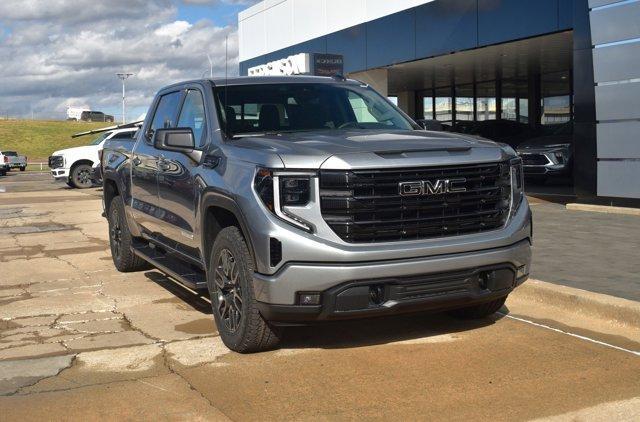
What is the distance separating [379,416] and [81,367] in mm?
2207

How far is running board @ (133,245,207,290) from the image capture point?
→ 5.90 m

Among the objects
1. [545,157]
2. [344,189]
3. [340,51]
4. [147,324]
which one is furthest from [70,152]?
[344,189]

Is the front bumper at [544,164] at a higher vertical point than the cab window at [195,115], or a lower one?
lower

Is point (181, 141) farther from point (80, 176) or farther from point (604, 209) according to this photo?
point (80, 176)

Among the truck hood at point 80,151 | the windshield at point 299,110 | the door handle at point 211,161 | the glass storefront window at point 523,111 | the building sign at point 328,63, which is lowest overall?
the door handle at point 211,161

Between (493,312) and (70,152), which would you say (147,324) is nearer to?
(493,312)

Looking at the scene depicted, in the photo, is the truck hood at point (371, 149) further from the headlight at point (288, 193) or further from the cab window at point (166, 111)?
the cab window at point (166, 111)

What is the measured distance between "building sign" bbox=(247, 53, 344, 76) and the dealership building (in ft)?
0.13

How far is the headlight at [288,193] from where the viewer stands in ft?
15.0

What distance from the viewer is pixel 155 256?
7.27 metres

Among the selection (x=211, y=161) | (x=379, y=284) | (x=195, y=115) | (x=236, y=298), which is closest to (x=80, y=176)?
(x=195, y=115)

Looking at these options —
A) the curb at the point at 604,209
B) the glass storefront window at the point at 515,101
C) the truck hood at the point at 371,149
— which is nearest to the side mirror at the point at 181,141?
the truck hood at the point at 371,149

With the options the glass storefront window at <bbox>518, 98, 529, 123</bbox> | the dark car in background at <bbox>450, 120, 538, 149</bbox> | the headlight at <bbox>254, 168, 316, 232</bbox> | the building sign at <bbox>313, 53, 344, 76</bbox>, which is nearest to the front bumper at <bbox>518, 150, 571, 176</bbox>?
the building sign at <bbox>313, 53, 344, 76</bbox>

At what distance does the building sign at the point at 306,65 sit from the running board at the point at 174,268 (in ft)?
34.3
